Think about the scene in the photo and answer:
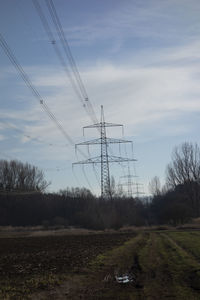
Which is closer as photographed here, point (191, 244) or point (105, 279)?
point (105, 279)

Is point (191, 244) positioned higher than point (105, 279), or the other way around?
point (191, 244)

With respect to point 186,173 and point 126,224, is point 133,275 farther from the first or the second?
point 186,173

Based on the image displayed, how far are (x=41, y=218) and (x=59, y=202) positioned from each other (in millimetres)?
6535

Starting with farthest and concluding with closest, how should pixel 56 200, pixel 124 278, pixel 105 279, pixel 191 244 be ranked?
pixel 56 200 → pixel 191 244 → pixel 124 278 → pixel 105 279

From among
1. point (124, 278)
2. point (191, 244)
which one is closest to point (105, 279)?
point (124, 278)

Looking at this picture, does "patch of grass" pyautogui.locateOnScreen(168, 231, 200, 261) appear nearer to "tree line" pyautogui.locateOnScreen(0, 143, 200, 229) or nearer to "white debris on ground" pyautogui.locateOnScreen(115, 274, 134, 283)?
"white debris on ground" pyautogui.locateOnScreen(115, 274, 134, 283)

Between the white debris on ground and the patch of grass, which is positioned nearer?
the white debris on ground

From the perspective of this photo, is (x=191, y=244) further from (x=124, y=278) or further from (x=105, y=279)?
(x=105, y=279)

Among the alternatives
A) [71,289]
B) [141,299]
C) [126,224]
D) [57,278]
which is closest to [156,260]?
[57,278]

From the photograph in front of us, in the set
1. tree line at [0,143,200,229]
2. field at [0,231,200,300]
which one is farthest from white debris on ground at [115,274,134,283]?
tree line at [0,143,200,229]

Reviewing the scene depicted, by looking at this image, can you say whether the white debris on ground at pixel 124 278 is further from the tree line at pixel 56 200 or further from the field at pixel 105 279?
the tree line at pixel 56 200

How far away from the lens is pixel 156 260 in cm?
Answer: 1866

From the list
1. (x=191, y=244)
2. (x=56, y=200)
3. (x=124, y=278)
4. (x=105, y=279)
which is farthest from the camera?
(x=56, y=200)

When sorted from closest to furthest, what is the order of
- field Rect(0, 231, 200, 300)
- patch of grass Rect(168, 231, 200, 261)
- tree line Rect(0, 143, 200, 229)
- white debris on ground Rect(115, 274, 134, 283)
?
field Rect(0, 231, 200, 300)
white debris on ground Rect(115, 274, 134, 283)
patch of grass Rect(168, 231, 200, 261)
tree line Rect(0, 143, 200, 229)
